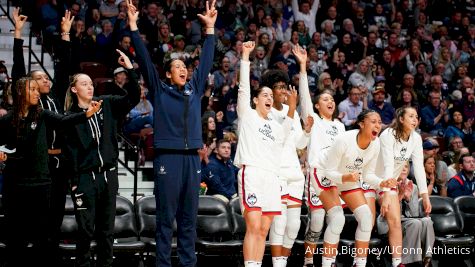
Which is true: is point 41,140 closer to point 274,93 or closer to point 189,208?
point 189,208

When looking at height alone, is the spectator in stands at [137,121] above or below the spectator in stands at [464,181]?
above

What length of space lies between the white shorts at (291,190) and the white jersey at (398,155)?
0.95 m

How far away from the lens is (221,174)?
1158 cm

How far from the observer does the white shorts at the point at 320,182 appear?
9.41 m

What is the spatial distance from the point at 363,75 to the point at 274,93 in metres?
7.08

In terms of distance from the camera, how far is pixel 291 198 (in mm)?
9508

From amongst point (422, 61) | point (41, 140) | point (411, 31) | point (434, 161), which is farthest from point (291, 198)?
point (411, 31)

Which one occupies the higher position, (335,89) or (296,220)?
(335,89)

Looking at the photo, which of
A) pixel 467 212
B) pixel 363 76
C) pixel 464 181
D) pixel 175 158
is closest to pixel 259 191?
pixel 175 158

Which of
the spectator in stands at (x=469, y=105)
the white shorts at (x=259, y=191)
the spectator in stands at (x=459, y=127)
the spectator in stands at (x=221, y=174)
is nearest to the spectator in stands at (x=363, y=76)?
the spectator in stands at (x=459, y=127)

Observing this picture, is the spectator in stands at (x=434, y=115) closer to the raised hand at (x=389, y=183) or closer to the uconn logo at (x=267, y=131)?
the raised hand at (x=389, y=183)

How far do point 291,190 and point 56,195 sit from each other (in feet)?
8.23

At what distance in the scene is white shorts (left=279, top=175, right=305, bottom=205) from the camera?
9.40m

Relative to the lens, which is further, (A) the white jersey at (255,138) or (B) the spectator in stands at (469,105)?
(B) the spectator in stands at (469,105)
